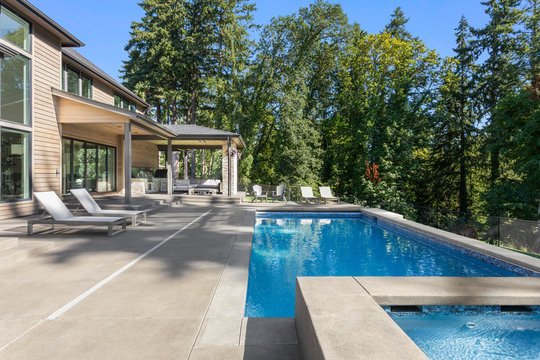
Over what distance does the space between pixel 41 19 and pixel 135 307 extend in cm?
963

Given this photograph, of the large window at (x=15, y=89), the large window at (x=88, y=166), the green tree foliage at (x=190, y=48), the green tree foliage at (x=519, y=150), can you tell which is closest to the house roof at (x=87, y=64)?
the large window at (x=15, y=89)

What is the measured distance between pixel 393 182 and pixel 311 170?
5.36 meters

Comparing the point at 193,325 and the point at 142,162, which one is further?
the point at 142,162

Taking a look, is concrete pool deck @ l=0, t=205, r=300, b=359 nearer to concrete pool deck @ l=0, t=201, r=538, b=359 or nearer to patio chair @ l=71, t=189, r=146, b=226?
concrete pool deck @ l=0, t=201, r=538, b=359

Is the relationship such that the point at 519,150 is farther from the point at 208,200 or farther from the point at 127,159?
the point at 127,159

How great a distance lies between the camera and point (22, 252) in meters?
4.31

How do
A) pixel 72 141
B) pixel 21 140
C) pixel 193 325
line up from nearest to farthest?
pixel 193 325, pixel 21 140, pixel 72 141

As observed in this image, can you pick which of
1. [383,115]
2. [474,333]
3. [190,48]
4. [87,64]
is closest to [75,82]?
[87,64]

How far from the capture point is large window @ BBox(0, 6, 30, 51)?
7640 millimetres

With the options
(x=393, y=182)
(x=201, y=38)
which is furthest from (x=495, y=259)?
(x=201, y=38)

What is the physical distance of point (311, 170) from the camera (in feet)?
66.5

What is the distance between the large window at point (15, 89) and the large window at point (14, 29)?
0.43 m

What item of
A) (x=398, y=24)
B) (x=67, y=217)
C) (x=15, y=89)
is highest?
(x=398, y=24)

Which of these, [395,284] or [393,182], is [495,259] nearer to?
[395,284]
